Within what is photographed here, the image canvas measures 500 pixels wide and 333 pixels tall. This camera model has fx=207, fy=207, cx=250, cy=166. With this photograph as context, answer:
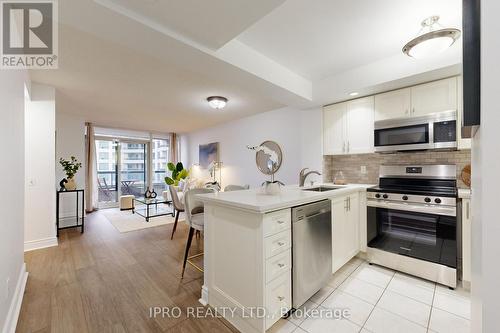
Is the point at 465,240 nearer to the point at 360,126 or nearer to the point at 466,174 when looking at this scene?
the point at 466,174

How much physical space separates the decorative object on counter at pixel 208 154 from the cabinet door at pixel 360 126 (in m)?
3.80

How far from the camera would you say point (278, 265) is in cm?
153

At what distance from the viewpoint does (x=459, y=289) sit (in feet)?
6.69

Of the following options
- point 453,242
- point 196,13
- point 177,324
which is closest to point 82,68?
point 196,13

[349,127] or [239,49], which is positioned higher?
[239,49]

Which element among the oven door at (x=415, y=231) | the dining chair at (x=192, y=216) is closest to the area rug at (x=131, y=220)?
the dining chair at (x=192, y=216)

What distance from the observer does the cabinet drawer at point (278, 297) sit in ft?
4.77

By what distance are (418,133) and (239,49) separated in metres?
2.30

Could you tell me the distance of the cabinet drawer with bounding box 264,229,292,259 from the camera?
1453 millimetres

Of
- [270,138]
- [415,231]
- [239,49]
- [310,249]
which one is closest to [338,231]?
[310,249]

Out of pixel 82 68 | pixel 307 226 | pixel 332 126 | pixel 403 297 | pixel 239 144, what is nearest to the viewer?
pixel 307 226

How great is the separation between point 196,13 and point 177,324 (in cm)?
236

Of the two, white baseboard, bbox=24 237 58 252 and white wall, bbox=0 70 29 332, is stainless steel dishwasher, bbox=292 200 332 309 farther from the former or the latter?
white baseboard, bbox=24 237 58 252

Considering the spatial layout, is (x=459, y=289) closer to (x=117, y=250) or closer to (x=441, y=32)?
(x=441, y=32)
